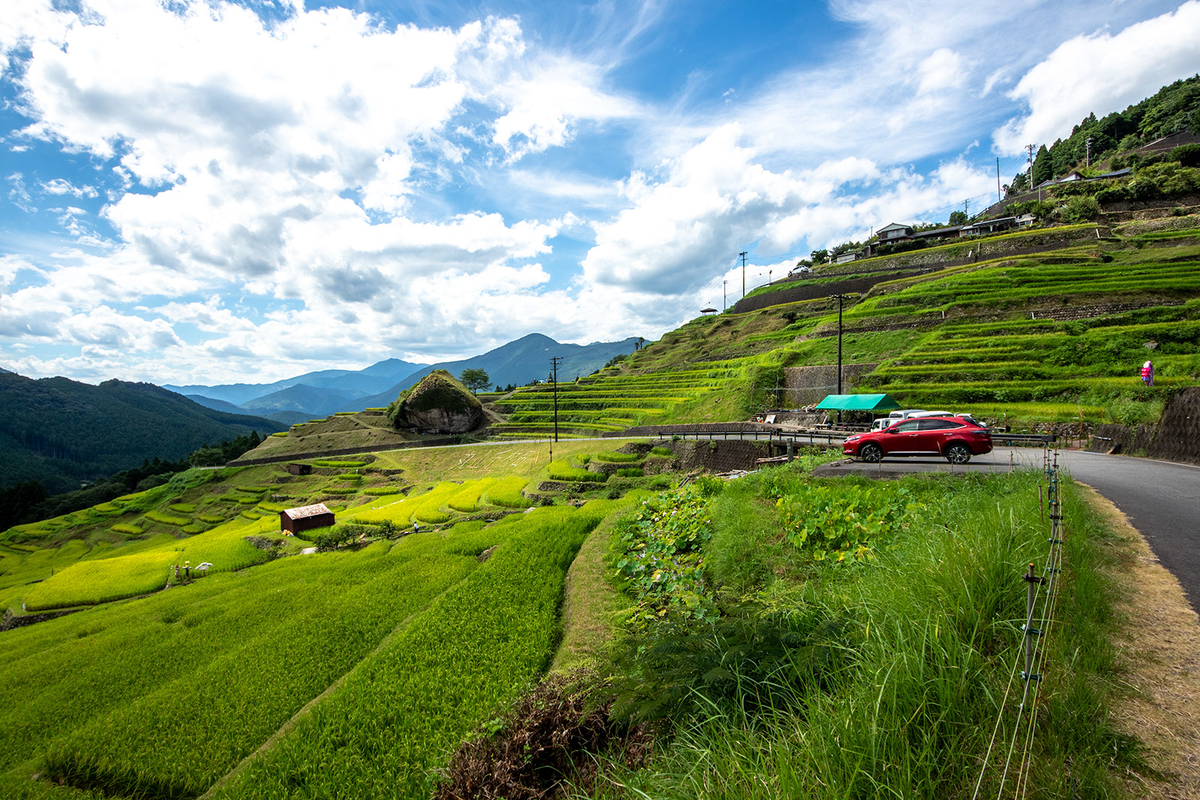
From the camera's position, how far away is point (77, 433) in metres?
157

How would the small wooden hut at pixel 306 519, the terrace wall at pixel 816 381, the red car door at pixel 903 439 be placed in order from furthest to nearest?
1. the terrace wall at pixel 816 381
2. the small wooden hut at pixel 306 519
3. the red car door at pixel 903 439

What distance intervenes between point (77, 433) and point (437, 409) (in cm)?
18042

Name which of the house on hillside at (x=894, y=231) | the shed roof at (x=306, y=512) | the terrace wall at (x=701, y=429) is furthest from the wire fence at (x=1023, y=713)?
the house on hillside at (x=894, y=231)

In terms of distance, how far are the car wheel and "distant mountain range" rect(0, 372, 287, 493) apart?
16379 cm

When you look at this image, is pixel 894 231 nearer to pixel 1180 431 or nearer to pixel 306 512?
pixel 1180 431

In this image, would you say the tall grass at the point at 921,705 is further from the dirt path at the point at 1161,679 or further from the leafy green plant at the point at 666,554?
the leafy green plant at the point at 666,554

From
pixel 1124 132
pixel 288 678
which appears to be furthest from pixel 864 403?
pixel 1124 132

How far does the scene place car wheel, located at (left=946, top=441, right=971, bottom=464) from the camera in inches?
559

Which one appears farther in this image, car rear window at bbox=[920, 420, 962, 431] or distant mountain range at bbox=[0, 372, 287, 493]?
distant mountain range at bbox=[0, 372, 287, 493]

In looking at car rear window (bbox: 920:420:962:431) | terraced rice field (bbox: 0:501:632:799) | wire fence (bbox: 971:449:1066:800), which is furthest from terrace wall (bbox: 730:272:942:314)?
wire fence (bbox: 971:449:1066:800)

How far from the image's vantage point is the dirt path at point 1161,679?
2363 millimetres

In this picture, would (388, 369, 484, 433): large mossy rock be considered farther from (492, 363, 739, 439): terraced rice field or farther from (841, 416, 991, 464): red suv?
(841, 416, 991, 464): red suv

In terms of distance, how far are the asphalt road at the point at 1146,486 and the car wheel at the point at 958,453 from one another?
1.28 feet

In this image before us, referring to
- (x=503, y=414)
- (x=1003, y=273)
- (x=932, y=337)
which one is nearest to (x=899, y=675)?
(x=932, y=337)
